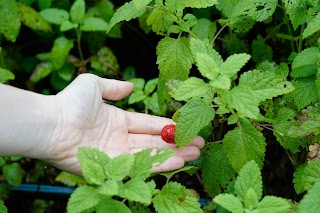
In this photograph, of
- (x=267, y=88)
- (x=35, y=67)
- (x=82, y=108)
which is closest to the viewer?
(x=267, y=88)

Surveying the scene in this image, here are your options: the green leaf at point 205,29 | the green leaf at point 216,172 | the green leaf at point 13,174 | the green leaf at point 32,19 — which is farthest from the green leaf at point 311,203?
the green leaf at point 32,19

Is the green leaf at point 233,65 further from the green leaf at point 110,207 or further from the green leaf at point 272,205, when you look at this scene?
the green leaf at point 110,207

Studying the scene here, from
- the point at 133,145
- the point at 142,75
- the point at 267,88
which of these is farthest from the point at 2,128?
the point at 142,75

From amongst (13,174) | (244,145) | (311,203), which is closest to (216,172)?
(244,145)

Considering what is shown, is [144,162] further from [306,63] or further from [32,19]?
[32,19]

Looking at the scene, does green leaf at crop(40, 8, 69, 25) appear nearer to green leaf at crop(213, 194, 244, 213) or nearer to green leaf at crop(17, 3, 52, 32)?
green leaf at crop(17, 3, 52, 32)

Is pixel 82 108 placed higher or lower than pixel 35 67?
higher

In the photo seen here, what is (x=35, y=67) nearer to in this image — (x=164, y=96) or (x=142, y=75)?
(x=142, y=75)
